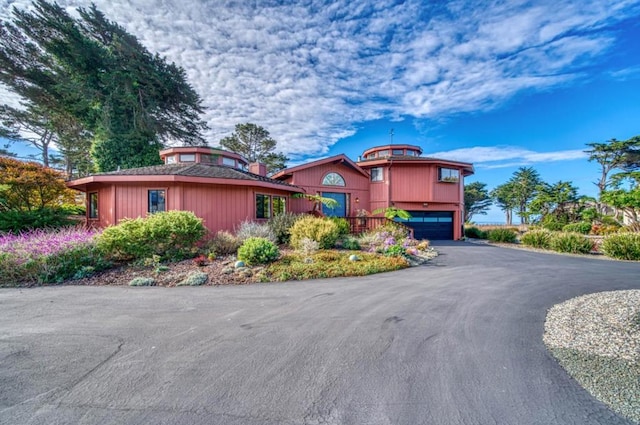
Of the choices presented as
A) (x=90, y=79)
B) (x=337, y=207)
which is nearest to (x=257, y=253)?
(x=337, y=207)

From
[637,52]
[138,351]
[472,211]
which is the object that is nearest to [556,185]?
[637,52]

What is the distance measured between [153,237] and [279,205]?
6613mm

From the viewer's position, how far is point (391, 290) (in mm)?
5492

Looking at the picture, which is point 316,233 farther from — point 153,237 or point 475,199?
point 475,199

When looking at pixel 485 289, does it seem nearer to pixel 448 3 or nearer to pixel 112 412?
pixel 112 412

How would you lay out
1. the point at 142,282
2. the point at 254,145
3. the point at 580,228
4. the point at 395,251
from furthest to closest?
the point at 254,145
the point at 580,228
the point at 395,251
the point at 142,282

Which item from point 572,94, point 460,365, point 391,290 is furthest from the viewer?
point 572,94

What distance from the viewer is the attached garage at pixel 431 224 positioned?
16.4m

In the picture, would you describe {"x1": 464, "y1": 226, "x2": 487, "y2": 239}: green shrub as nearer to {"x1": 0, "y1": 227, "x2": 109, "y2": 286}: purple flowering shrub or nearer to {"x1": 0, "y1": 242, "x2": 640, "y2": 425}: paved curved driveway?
{"x1": 0, "y1": 242, "x2": 640, "y2": 425}: paved curved driveway

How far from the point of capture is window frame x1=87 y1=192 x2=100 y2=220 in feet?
39.0

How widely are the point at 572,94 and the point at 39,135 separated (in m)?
39.7

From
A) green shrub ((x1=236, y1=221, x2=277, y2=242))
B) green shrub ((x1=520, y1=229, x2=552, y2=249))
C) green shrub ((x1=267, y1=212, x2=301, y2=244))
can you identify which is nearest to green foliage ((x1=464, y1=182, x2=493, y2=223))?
green shrub ((x1=520, y1=229, x2=552, y2=249))

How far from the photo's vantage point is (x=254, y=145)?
1120 inches

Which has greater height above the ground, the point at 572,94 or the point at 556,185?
the point at 572,94
